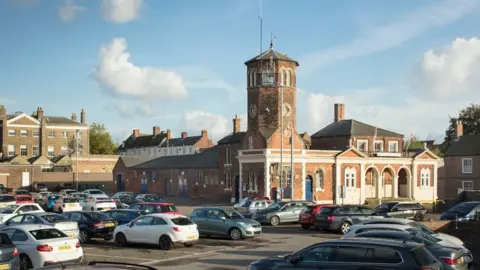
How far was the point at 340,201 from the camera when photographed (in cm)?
6038

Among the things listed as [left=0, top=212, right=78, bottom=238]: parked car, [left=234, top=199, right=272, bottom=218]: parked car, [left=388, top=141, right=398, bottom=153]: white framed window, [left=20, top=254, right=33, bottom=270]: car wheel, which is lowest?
[left=20, top=254, right=33, bottom=270]: car wheel

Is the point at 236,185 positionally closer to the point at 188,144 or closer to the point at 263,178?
the point at 263,178

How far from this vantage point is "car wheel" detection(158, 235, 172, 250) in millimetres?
24391

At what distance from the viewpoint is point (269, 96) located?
2365 inches

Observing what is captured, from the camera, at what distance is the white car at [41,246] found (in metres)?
17.9

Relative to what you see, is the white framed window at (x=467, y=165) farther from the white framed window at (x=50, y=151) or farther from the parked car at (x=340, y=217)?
the white framed window at (x=50, y=151)

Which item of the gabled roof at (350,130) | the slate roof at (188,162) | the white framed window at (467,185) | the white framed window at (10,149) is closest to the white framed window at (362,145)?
the gabled roof at (350,130)

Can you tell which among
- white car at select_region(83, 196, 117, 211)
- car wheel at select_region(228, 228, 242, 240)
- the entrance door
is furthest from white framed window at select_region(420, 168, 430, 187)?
car wheel at select_region(228, 228, 242, 240)

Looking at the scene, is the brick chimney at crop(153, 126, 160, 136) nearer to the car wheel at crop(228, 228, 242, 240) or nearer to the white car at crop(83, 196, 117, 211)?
the white car at crop(83, 196, 117, 211)

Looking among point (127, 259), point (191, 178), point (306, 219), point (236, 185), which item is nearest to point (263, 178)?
point (236, 185)

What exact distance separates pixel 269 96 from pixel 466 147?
28482mm

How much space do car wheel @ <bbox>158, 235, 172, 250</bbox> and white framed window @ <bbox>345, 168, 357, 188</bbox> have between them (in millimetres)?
39413

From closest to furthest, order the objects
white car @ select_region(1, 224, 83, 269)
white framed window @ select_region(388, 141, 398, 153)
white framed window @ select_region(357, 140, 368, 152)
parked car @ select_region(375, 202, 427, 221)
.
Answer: white car @ select_region(1, 224, 83, 269) < parked car @ select_region(375, 202, 427, 221) < white framed window @ select_region(357, 140, 368, 152) < white framed window @ select_region(388, 141, 398, 153)

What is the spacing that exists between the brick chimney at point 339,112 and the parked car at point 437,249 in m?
57.7
